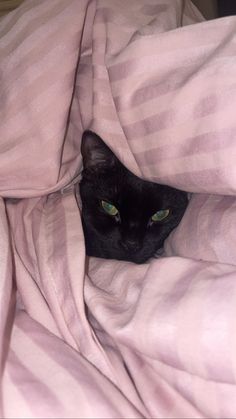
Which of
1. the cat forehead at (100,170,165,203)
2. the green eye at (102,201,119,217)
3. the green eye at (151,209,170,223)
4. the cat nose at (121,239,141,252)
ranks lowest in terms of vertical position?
the cat nose at (121,239,141,252)

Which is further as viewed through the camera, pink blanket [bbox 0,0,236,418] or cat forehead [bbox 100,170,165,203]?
cat forehead [bbox 100,170,165,203]

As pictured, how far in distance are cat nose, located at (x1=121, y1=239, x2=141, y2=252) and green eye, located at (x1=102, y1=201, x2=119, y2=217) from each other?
0.06 metres

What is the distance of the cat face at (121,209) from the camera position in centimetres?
86

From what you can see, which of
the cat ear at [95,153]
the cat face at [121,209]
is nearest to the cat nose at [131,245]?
the cat face at [121,209]

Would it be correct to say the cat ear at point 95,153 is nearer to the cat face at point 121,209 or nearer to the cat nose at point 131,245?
the cat face at point 121,209

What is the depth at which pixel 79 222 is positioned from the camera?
29.5 inches

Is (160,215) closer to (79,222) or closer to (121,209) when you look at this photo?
(121,209)

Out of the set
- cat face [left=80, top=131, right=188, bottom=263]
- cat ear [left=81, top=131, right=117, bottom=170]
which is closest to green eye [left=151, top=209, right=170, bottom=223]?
cat face [left=80, top=131, right=188, bottom=263]

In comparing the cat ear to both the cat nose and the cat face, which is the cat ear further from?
the cat nose

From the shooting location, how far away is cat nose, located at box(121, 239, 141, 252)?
852 mm

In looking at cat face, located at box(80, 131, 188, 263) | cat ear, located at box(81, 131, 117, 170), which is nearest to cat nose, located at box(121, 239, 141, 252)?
cat face, located at box(80, 131, 188, 263)

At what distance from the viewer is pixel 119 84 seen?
71 centimetres

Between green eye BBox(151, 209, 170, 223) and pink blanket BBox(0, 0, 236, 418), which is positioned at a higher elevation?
pink blanket BBox(0, 0, 236, 418)

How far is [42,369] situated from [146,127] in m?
0.38
